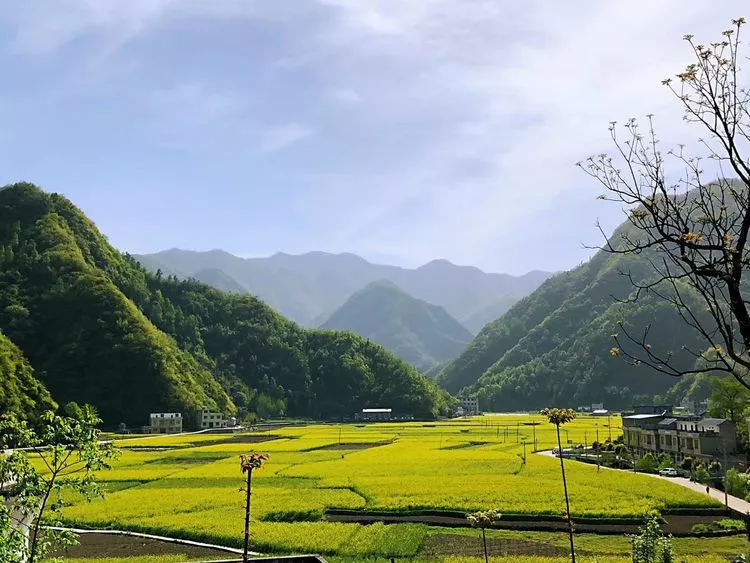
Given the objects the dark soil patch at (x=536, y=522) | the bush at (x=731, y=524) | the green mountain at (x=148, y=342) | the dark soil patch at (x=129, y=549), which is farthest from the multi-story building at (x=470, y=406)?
the dark soil patch at (x=129, y=549)

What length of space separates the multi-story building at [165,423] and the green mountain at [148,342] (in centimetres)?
523

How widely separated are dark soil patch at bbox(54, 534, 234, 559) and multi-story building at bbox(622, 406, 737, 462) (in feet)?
109

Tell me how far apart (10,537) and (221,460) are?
4917 centimetres

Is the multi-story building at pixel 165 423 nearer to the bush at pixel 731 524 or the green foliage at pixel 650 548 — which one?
the bush at pixel 731 524

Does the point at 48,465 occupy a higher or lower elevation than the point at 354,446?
higher

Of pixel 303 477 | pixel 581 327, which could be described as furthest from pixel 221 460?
pixel 581 327

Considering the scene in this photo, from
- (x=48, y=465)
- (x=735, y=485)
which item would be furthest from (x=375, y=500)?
(x=48, y=465)

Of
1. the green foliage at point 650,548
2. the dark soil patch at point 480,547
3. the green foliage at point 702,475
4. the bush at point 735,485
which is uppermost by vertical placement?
the green foliage at point 650,548

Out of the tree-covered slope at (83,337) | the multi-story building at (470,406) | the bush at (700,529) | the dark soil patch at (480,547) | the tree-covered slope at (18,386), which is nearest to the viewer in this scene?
the dark soil patch at (480,547)

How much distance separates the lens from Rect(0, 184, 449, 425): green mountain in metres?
109

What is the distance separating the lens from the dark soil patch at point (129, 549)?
25.5 meters

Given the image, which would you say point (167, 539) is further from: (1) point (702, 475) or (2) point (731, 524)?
(1) point (702, 475)

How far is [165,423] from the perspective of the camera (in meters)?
102

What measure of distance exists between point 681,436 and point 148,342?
91.6 meters
